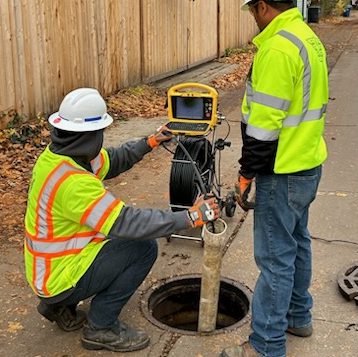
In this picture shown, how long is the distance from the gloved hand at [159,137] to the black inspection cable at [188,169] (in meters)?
0.53

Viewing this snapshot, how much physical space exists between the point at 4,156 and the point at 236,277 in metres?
3.41

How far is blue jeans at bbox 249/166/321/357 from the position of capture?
322 centimetres

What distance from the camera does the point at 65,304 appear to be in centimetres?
367

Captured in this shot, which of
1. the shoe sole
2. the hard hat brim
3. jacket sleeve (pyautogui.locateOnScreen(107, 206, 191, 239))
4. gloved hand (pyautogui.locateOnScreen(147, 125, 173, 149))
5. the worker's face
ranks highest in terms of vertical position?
the worker's face

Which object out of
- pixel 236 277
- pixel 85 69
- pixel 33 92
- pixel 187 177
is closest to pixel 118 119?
pixel 85 69

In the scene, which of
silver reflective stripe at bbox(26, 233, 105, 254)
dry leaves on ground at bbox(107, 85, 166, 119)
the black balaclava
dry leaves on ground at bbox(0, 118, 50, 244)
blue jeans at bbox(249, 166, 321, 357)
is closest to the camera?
blue jeans at bbox(249, 166, 321, 357)

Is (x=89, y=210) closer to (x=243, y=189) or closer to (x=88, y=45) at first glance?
(x=243, y=189)

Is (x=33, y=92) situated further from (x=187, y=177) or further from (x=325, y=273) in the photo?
(x=325, y=273)

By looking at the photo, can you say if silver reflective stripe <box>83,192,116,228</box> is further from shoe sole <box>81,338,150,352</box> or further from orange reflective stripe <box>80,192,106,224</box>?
shoe sole <box>81,338,150,352</box>

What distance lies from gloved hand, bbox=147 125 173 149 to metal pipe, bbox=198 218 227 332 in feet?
2.61

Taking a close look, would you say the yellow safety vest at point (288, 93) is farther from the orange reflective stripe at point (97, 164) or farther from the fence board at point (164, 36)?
the fence board at point (164, 36)

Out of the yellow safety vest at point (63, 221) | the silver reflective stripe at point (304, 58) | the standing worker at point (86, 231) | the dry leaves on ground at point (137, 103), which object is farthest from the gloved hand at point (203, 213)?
the dry leaves on ground at point (137, 103)

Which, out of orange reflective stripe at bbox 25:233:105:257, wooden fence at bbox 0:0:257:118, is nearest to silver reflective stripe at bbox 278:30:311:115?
orange reflective stripe at bbox 25:233:105:257

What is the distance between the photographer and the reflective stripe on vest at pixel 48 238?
332 centimetres
